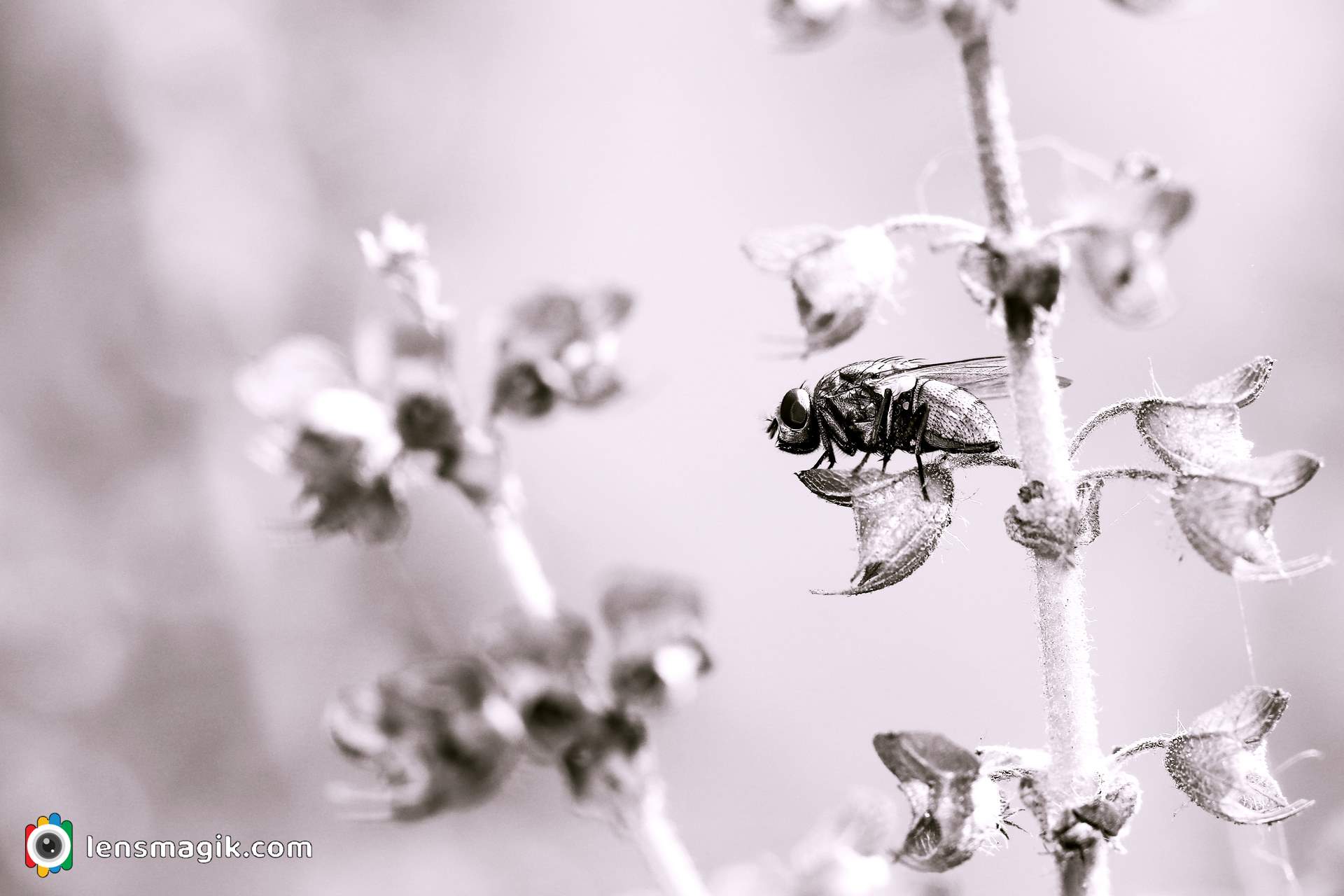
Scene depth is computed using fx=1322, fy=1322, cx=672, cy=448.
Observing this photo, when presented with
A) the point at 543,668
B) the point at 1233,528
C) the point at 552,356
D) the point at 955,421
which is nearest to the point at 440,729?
the point at 543,668

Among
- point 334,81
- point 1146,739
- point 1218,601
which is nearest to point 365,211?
point 334,81

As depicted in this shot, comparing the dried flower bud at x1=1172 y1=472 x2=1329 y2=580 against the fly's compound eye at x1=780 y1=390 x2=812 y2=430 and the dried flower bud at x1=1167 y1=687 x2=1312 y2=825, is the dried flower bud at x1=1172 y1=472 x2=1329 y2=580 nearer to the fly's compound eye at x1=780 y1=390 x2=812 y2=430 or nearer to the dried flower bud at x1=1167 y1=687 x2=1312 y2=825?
the dried flower bud at x1=1167 y1=687 x2=1312 y2=825

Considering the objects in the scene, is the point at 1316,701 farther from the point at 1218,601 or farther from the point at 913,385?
the point at 913,385

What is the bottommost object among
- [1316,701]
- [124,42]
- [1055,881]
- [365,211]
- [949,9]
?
[1316,701]

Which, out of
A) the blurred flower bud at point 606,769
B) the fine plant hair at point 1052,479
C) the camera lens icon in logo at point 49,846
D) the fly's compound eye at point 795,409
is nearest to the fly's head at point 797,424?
the fly's compound eye at point 795,409

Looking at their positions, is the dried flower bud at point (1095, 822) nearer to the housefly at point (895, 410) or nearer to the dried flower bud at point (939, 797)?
the dried flower bud at point (939, 797)

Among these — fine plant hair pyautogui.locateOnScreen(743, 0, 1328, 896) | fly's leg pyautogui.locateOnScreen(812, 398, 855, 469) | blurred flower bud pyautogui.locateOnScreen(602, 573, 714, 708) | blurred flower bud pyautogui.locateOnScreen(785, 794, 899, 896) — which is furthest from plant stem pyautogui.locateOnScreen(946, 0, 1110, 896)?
fly's leg pyautogui.locateOnScreen(812, 398, 855, 469)
